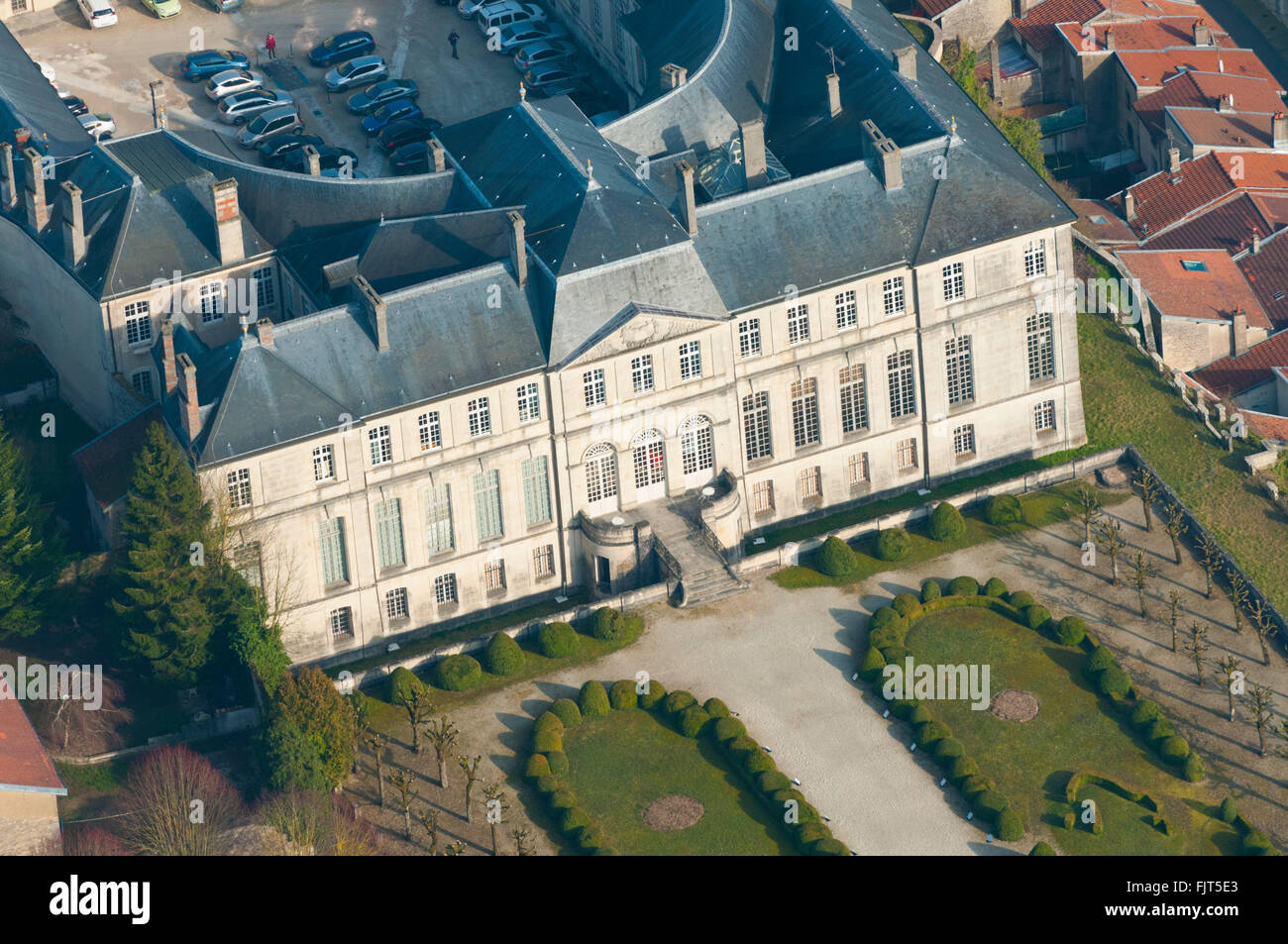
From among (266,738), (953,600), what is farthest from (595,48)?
(266,738)

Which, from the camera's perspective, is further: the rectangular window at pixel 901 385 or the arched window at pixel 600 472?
the rectangular window at pixel 901 385

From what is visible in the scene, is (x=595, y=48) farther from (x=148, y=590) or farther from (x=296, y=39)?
(x=148, y=590)

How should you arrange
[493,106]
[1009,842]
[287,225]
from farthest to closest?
[493,106], [287,225], [1009,842]

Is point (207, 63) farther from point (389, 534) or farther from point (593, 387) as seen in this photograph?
point (389, 534)

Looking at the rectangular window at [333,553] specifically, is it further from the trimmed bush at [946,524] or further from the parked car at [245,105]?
the parked car at [245,105]

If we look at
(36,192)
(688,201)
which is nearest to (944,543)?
(688,201)

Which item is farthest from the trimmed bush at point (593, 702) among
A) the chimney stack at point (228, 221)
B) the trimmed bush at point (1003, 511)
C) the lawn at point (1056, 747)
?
the chimney stack at point (228, 221)

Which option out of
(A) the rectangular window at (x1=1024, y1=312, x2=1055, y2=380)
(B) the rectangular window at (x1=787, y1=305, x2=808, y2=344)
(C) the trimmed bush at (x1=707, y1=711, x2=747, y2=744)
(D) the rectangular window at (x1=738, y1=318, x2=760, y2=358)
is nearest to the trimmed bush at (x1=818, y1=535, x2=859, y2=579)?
(B) the rectangular window at (x1=787, y1=305, x2=808, y2=344)
